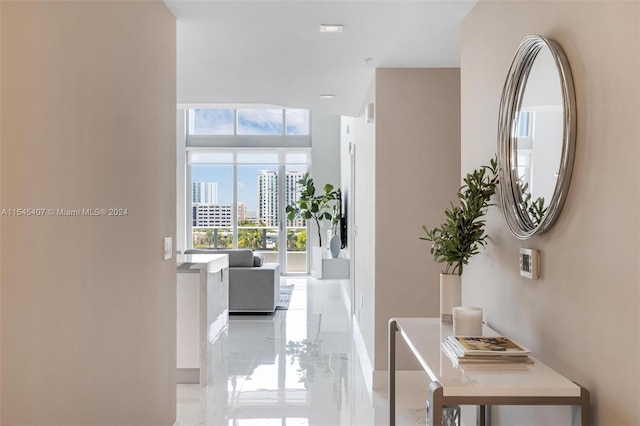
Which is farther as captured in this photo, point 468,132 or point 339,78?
point 339,78

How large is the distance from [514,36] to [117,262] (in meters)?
1.83

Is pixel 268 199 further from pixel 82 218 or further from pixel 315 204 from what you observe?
pixel 82 218

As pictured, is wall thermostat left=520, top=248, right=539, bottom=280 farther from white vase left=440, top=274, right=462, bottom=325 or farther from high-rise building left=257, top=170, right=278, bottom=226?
high-rise building left=257, top=170, right=278, bottom=226

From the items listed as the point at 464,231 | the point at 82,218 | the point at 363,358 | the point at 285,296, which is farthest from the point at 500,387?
the point at 285,296

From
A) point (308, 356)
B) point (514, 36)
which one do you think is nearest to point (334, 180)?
point (308, 356)

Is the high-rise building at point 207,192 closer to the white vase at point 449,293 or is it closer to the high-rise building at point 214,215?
the high-rise building at point 214,215

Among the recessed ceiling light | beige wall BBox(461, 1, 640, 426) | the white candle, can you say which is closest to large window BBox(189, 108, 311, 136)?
the recessed ceiling light

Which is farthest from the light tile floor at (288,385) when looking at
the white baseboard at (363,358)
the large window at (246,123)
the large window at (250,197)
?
the large window at (246,123)

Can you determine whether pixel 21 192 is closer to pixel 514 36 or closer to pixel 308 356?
pixel 514 36

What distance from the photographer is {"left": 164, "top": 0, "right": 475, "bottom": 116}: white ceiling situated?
9.55 ft

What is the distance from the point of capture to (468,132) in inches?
115

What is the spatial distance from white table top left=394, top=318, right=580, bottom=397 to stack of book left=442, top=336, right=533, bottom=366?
0.09 feet

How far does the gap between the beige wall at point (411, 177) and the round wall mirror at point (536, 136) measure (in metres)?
1.89

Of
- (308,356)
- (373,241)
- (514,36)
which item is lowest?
(308,356)
